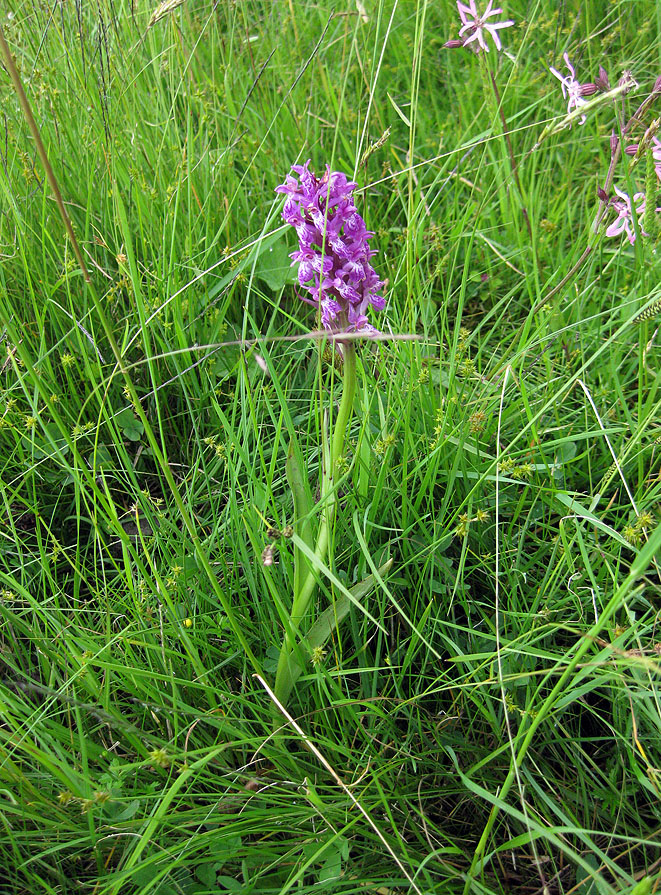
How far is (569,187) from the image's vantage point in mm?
2090

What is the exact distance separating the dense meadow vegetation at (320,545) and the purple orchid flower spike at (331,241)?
0.07 ft

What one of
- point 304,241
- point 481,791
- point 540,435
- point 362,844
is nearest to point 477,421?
point 540,435

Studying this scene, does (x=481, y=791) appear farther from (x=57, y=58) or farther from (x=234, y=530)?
(x=57, y=58)

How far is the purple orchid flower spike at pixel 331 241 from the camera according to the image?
3.59ft

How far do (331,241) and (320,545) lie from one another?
0.50 meters

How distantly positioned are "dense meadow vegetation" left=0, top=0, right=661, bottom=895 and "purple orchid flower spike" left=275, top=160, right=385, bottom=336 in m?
0.02

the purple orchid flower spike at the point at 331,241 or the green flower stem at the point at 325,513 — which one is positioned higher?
the purple orchid flower spike at the point at 331,241

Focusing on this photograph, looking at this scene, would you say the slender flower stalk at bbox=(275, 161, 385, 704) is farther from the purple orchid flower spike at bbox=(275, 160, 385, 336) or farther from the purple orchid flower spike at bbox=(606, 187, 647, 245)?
the purple orchid flower spike at bbox=(606, 187, 647, 245)

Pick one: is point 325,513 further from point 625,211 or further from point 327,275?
point 625,211

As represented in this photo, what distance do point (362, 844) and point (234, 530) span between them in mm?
594

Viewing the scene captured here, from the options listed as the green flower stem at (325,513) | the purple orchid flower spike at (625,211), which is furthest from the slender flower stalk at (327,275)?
the purple orchid flower spike at (625,211)

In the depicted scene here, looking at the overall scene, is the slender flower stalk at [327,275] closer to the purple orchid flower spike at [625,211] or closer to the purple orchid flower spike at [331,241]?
the purple orchid flower spike at [331,241]

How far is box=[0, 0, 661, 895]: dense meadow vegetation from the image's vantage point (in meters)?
1.02

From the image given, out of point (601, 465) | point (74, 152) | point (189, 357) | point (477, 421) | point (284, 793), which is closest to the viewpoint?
point (284, 793)
